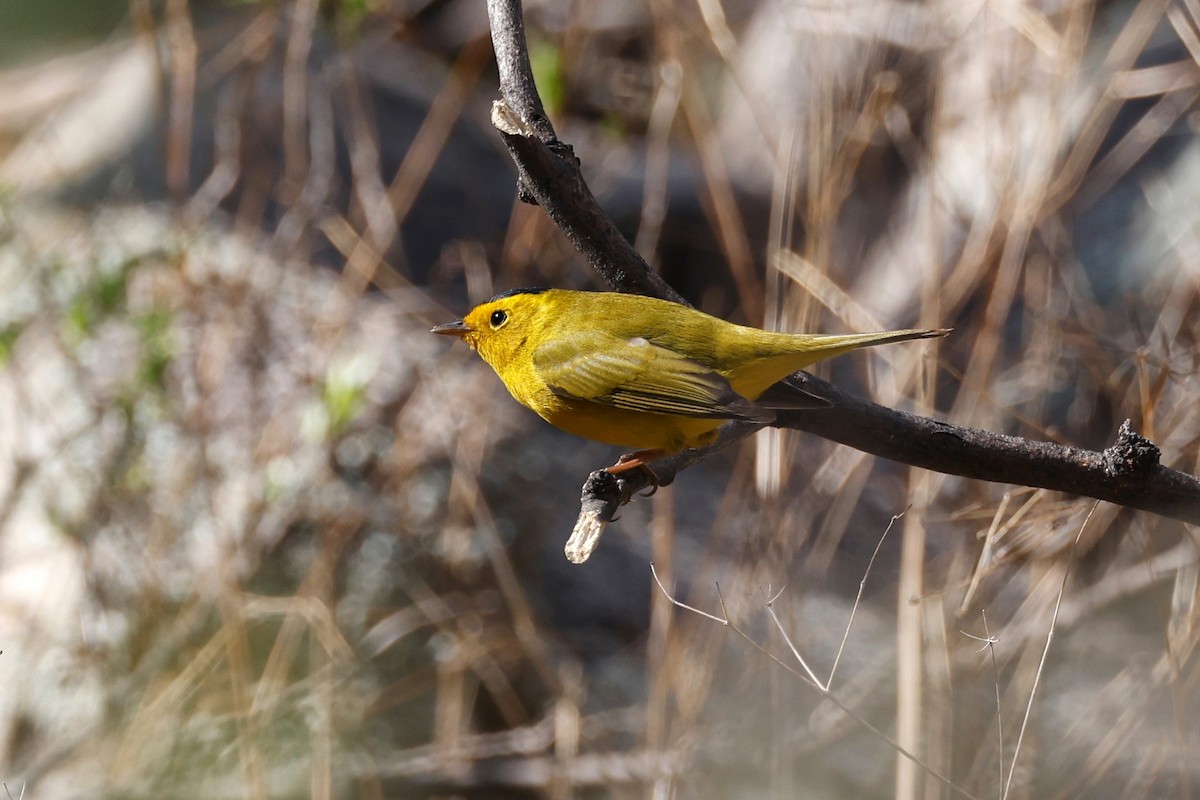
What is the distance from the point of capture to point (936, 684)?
3.60m

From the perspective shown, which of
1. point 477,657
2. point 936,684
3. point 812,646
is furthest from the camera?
point 477,657

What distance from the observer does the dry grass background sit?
3.97 metres

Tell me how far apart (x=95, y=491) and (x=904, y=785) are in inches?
138

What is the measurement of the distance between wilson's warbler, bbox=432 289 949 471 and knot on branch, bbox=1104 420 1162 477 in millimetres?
642

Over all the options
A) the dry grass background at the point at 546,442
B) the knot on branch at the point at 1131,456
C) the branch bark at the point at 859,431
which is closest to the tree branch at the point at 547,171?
the branch bark at the point at 859,431

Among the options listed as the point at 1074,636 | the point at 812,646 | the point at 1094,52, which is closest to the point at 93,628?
the point at 812,646

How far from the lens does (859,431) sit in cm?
220

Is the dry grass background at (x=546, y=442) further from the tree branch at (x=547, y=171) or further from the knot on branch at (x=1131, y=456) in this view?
the tree branch at (x=547, y=171)

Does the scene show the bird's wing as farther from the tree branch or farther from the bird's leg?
the tree branch

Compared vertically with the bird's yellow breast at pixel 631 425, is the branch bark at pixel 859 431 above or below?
above

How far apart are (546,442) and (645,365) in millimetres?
2761

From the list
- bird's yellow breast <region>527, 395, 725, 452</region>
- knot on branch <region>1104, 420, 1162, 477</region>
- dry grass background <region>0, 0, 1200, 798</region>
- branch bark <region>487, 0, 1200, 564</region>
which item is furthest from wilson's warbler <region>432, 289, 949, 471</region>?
dry grass background <region>0, 0, 1200, 798</region>

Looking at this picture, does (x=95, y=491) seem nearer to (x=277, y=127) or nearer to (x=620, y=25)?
(x=277, y=127)

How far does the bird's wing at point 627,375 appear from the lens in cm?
268
